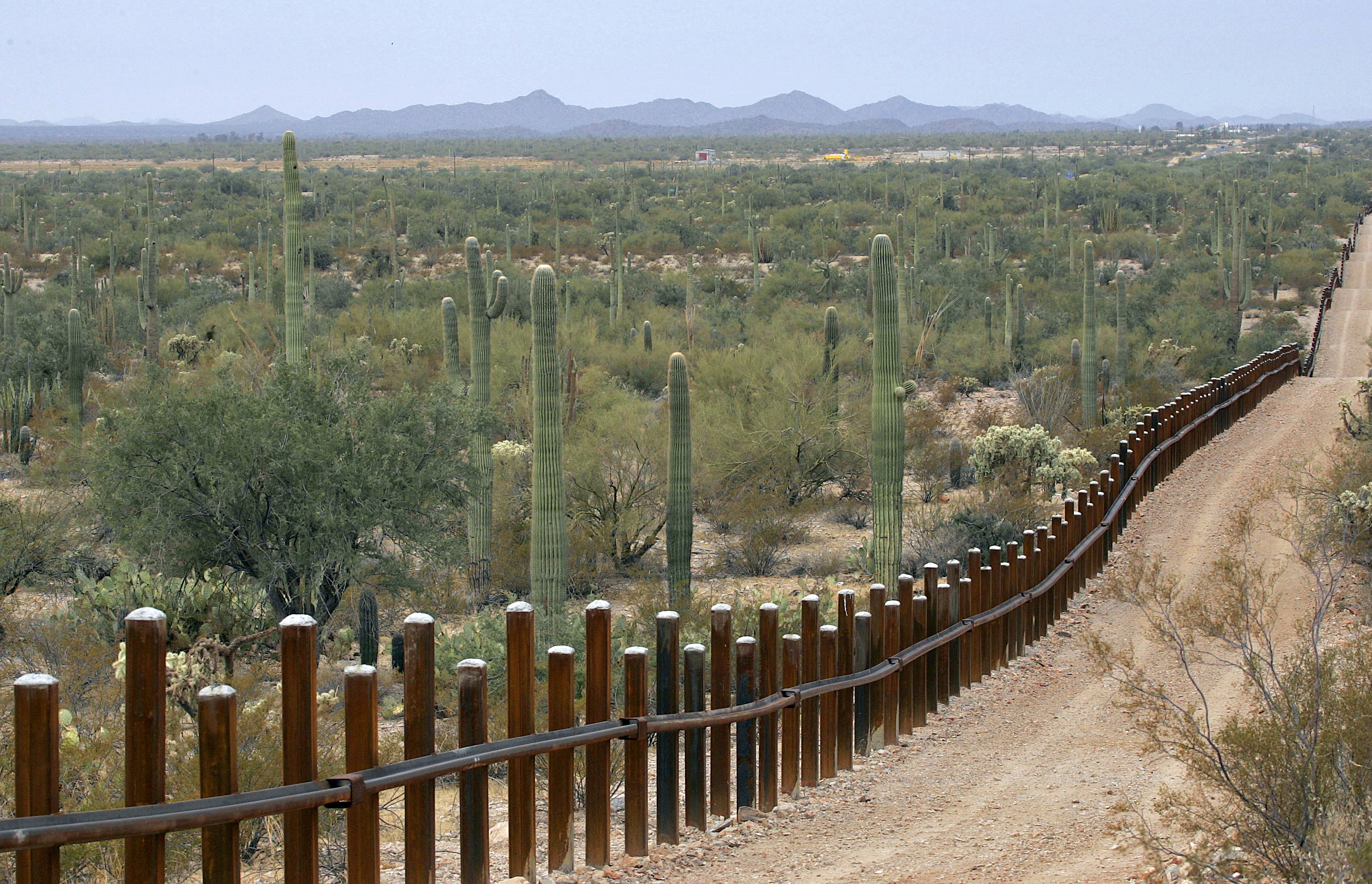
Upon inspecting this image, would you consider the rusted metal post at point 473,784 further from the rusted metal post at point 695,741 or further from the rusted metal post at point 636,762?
the rusted metal post at point 695,741

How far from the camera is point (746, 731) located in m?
5.62

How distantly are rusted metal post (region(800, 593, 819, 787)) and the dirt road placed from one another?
13 cm

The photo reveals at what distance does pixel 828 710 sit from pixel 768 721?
1.78 feet

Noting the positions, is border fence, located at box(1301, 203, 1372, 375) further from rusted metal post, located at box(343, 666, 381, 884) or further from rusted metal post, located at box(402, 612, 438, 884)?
rusted metal post, located at box(343, 666, 381, 884)

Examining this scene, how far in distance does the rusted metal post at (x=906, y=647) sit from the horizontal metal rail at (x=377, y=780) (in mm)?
63

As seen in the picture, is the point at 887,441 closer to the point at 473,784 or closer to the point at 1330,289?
the point at 473,784

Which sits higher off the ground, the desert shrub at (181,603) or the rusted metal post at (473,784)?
the rusted metal post at (473,784)

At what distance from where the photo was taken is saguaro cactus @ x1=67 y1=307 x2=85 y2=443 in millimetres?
20312

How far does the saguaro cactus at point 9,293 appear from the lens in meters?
25.1

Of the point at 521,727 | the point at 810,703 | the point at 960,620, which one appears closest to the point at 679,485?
the point at 960,620

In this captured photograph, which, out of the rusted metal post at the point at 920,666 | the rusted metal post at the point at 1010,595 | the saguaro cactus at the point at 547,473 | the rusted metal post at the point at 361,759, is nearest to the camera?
the rusted metal post at the point at 361,759

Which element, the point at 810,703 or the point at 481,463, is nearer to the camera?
the point at 810,703

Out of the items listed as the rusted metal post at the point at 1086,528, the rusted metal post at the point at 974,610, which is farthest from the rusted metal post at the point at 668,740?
the rusted metal post at the point at 1086,528

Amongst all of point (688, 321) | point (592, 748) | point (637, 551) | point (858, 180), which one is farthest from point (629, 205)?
point (592, 748)
